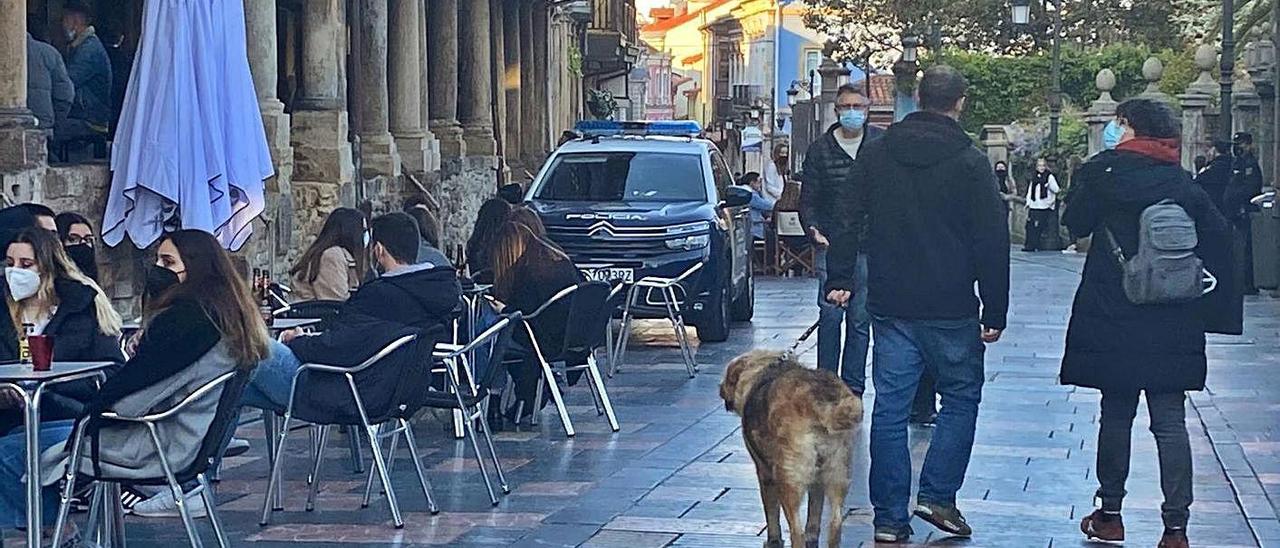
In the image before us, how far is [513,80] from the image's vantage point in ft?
101

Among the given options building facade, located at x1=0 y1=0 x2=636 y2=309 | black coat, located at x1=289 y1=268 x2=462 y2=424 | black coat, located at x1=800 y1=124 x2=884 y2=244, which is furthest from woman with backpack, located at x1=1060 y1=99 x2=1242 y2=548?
building facade, located at x1=0 y1=0 x2=636 y2=309

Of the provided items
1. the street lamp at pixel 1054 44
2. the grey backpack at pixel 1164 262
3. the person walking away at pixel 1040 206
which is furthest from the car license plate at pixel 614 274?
the street lamp at pixel 1054 44

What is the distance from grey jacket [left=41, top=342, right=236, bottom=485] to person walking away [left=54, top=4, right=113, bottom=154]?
6.05 meters

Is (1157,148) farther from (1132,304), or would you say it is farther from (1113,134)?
(1113,134)

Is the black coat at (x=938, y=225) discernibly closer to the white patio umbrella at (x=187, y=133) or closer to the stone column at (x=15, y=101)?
the white patio umbrella at (x=187, y=133)

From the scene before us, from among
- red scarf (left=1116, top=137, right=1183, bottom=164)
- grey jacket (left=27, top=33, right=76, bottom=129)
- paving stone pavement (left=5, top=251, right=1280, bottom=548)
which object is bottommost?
paving stone pavement (left=5, top=251, right=1280, bottom=548)

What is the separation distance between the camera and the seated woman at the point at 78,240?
344 inches

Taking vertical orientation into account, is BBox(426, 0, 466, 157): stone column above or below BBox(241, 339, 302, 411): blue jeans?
above

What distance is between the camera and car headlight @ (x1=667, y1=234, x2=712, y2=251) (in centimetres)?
1580

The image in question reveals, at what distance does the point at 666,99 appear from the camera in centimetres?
10538

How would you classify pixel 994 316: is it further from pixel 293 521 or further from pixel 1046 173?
pixel 1046 173

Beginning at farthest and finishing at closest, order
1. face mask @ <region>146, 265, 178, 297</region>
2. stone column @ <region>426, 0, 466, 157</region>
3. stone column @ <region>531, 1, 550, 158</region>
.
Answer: stone column @ <region>531, 1, 550, 158</region>, stone column @ <region>426, 0, 466, 157</region>, face mask @ <region>146, 265, 178, 297</region>

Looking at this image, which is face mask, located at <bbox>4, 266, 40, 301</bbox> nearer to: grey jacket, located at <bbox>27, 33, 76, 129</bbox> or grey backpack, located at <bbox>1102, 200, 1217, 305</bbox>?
grey backpack, located at <bbox>1102, 200, 1217, 305</bbox>

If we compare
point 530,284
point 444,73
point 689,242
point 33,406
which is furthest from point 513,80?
point 33,406
